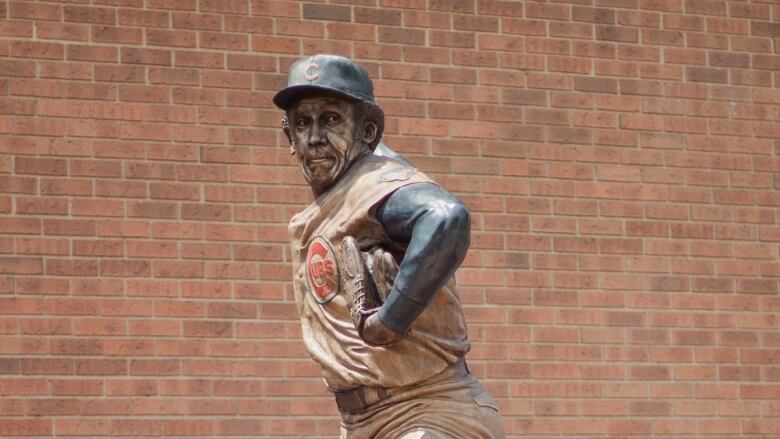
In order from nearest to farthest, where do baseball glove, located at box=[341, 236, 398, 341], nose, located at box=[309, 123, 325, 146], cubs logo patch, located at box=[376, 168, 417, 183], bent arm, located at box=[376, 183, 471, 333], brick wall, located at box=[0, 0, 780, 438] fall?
bent arm, located at box=[376, 183, 471, 333]
baseball glove, located at box=[341, 236, 398, 341]
cubs logo patch, located at box=[376, 168, 417, 183]
nose, located at box=[309, 123, 325, 146]
brick wall, located at box=[0, 0, 780, 438]

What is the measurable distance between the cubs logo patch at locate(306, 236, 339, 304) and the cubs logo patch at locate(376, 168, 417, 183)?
25 cm

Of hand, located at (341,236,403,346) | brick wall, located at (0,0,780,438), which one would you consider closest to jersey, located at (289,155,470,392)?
hand, located at (341,236,403,346)

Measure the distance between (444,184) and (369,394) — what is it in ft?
14.6

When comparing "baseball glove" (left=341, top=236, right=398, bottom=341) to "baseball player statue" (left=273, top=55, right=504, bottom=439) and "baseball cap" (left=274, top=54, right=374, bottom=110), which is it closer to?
"baseball player statue" (left=273, top=55, right=504, bottom=439)

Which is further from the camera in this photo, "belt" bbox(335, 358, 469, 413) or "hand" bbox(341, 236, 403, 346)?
"belt" bbox(335, 358, 469, 413)

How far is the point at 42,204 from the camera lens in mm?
8609

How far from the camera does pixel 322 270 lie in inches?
192

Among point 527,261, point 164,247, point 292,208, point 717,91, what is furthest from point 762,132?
point 164,247

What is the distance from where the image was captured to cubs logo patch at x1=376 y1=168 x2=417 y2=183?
4793mm

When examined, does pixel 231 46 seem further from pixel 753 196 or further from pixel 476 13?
pixel 753 196

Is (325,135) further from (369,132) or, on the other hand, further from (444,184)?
(444,184)

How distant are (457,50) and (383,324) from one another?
5038mm

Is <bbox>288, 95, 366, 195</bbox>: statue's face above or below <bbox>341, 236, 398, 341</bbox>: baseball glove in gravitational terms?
above

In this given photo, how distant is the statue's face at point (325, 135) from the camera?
4934mm
